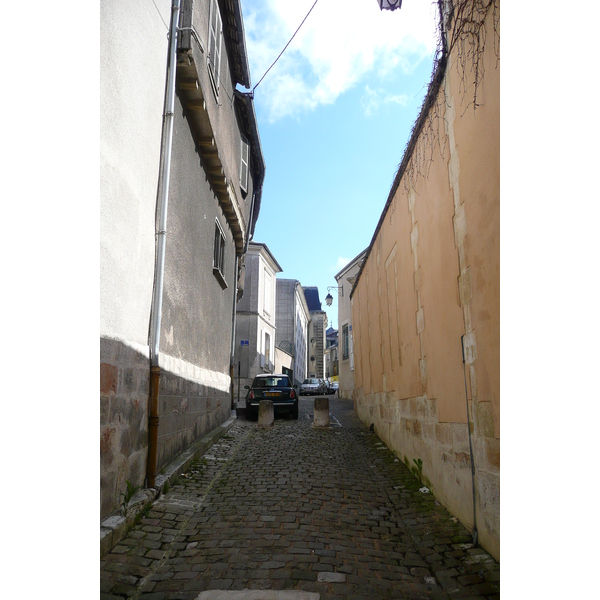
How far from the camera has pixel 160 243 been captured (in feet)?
19.9

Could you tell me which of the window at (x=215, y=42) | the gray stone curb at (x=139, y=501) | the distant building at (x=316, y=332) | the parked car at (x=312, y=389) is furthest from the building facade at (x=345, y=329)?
the distant building at (x=316, y=332)

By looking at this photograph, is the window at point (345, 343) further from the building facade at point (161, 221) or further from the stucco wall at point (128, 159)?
the stucco wall at point (128, 159)

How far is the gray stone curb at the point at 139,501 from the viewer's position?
405cm

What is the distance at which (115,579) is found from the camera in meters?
3.65

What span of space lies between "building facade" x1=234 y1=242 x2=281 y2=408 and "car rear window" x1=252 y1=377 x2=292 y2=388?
8.95m

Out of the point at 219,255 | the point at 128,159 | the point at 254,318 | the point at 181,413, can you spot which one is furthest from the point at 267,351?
the point at 128,159

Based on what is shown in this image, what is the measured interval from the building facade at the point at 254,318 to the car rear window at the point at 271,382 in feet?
29.4

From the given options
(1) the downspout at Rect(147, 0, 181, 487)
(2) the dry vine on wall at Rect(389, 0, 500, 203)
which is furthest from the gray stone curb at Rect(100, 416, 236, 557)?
(2) the dry vine on wall at Rect(389, 0, 500, 203)

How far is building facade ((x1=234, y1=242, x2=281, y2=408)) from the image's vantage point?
992 inches

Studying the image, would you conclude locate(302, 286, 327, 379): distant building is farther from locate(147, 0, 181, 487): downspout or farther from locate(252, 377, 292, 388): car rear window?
locate(147, 0, 181, 487): downspout

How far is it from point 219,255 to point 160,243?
4785 millimetres

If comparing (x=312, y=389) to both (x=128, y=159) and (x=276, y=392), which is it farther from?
(x=128, y=159)

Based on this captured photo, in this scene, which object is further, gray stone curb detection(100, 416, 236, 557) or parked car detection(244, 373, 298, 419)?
parked car detection(244, 373, 298, 419)
